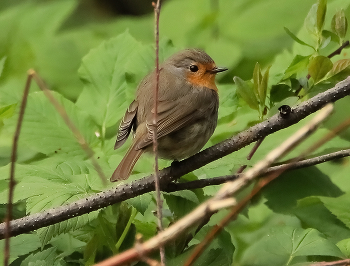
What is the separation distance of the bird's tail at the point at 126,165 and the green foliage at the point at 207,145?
67 mm

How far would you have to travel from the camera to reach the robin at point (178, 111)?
2.42 meters

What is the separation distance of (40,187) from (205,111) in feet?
3.70

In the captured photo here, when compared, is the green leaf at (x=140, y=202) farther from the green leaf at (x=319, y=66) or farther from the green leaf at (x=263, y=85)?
the green leaf at (x=319, y=66)

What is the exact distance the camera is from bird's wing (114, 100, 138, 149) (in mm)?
2416

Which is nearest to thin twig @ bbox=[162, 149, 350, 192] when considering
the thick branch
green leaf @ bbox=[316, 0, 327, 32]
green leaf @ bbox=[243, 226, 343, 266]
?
the thick branch

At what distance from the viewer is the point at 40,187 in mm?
1746

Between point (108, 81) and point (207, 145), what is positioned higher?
point (108, 81)

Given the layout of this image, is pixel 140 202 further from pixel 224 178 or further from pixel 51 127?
pixel 51 127

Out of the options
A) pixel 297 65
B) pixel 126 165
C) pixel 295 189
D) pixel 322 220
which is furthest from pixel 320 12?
pixel 126 165

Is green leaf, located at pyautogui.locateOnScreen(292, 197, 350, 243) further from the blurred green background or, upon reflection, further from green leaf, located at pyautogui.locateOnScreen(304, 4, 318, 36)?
the blurred green background

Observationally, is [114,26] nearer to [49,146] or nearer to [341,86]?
[49,146]

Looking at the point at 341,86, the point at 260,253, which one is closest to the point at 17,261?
the point at 260,253

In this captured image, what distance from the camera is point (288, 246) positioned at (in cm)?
192

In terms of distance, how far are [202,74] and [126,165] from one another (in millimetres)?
1108
